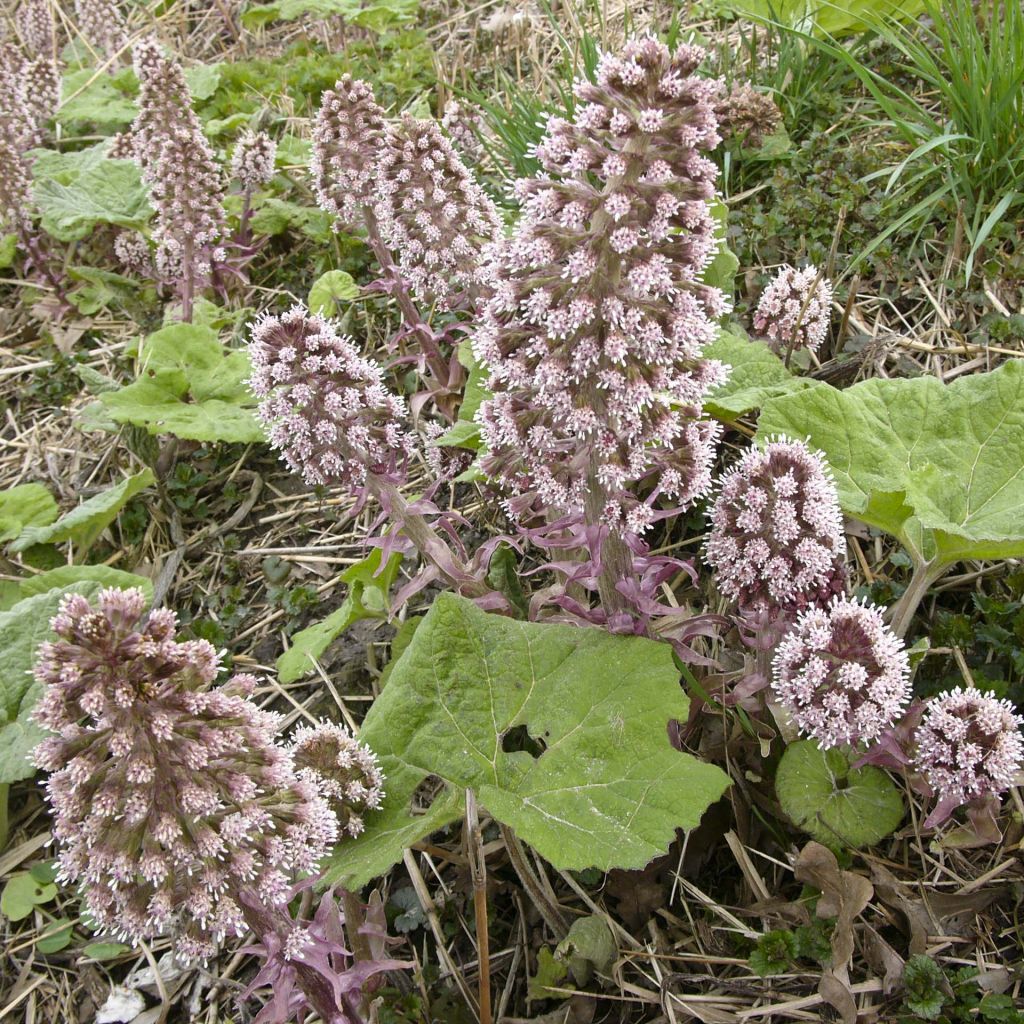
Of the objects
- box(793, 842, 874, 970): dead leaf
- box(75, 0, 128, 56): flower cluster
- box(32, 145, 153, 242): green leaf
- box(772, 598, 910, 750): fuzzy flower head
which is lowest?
box(793, 842, 874, 970): dead leaf

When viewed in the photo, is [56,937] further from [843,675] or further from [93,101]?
[93,101]

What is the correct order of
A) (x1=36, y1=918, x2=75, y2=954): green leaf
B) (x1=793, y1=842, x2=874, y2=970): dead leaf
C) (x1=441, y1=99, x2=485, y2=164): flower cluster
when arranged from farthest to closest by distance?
(x1=441, y1=99, x2=485, y2=164): flower cluster < (x1=36, y1=918, x2=75, y2=954): green leaf < (x1=793, y1=842, x2=874, y2=970): dead leaf

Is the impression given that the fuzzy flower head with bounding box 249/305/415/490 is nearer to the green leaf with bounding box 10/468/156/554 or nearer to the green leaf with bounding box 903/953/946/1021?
the green leaf with bounding box 10/468/156/554

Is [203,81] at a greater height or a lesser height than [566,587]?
greater

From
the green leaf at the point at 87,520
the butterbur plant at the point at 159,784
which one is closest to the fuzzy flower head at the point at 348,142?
the green leaf at the point at 87,520

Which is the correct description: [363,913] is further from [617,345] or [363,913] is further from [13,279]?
[13,279]

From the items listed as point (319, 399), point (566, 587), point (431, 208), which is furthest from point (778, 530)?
point (431, 208)

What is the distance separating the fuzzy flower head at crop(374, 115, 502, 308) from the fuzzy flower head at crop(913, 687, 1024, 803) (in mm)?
2491

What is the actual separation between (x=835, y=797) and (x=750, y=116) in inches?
135

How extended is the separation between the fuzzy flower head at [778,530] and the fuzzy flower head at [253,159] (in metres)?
3.85

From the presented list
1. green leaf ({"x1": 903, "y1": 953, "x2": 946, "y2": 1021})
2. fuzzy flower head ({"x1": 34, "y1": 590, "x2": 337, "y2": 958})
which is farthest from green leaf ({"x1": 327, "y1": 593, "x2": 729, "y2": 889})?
green leaf ({"x1": 903, "y1": 953, "x2": 946, "y2": 1021})

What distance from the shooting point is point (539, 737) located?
9.64 feet

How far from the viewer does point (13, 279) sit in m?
6.20

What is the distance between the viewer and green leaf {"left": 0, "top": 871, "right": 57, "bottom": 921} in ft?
11.7
